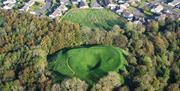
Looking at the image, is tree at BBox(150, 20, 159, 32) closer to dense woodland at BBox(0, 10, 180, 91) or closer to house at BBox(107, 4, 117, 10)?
dense woodland at BBox(0, 10, 180, 91)

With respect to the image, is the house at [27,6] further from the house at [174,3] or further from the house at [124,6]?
the house at [174,3]

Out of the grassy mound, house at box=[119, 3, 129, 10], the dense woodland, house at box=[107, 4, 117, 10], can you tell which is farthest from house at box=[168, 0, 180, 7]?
the grassy mound

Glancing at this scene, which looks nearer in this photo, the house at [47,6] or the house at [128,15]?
the house at [128,15]

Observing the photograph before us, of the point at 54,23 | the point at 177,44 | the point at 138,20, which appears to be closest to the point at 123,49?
the point at 177,44

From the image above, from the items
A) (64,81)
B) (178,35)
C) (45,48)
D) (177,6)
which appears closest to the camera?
(64,81)

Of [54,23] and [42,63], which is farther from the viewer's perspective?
[54,23]

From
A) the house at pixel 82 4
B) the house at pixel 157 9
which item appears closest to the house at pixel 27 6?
the house at pixel 82 4

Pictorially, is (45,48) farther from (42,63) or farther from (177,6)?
(177,6)
